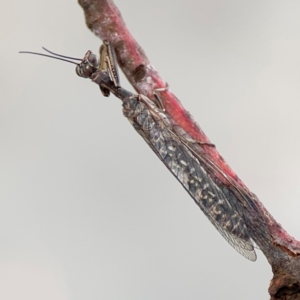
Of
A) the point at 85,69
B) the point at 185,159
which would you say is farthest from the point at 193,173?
the point at 85,69

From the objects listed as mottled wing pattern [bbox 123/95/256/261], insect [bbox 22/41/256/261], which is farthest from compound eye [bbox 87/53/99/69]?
mottled wing pattern [bbox 123/95/256/261]

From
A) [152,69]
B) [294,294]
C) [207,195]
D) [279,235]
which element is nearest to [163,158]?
[207,195]

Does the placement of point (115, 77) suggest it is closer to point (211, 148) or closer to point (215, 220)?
point (211, 148)

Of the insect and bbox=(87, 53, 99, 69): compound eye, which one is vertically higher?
bbox=(87, 53, 99, 69): compound eye

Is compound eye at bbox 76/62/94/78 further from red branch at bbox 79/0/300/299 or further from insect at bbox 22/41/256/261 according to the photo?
red branch at bbox 79/0/300/299

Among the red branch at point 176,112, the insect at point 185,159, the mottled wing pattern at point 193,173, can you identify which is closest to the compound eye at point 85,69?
the insect at point 185,159

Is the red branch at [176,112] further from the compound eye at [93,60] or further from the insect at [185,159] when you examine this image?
the compound eye at [93,60]

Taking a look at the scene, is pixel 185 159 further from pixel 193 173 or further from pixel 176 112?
pixel 176 112

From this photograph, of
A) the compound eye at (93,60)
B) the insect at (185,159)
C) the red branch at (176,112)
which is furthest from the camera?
the compound eye at (93,60)
